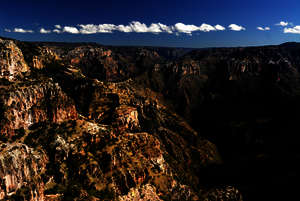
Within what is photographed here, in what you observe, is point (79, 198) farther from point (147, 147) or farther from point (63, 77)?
point (63, 77)

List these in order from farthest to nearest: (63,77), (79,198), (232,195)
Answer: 1. (63,77)
2. (232,195)
3. (79,198)

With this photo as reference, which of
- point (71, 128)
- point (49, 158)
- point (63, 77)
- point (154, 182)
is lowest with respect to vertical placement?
point (154, 182)

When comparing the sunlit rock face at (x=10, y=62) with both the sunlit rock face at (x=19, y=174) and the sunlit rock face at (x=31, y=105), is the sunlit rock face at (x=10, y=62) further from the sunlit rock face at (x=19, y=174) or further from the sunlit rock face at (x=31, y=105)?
the sunlit rock face at (x=19, y=174)

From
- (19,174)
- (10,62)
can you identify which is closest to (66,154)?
(19,174)

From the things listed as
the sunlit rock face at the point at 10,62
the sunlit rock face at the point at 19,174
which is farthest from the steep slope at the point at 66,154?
the sunlit rock face at the point at 10,62

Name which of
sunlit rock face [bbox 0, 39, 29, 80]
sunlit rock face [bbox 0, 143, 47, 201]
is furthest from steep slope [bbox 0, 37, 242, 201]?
sunlit rock face [bbox 0, 39, 29, 80]

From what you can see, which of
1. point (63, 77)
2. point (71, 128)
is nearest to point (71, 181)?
point (71, 128)

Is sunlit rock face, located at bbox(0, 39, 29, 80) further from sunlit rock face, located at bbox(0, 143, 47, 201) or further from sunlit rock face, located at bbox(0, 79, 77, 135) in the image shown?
sunlit rock face, located at bbox(0, 143, 47, 201)
